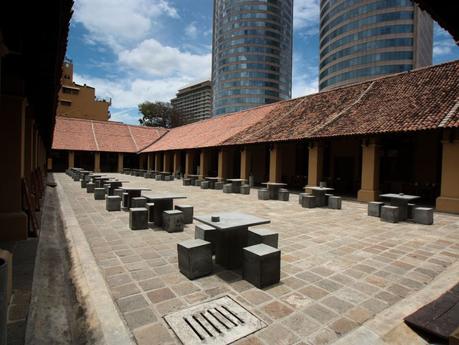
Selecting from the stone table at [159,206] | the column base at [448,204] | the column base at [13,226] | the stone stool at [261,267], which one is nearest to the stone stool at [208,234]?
the stone stool at [261,267]

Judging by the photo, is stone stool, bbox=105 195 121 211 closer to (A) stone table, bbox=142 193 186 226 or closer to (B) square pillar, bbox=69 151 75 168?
(A) stone table, bbox=142 193 186 226

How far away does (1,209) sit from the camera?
18.8 feet

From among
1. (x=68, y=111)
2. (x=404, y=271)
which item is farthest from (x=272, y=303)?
(x=68, y=111)

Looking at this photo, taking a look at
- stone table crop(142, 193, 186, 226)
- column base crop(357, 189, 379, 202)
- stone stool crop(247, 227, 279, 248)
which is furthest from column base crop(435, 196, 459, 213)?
stone table crop(142, 193, 186, 226)

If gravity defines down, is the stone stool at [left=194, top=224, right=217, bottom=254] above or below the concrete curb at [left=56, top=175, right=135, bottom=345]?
above

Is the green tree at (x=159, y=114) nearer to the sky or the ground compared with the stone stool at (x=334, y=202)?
nearer to the sky

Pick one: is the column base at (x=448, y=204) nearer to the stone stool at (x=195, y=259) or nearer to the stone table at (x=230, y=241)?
the stone table at (x=230, y=241)

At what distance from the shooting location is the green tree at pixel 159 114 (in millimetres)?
59938

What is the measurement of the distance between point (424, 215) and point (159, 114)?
190ft

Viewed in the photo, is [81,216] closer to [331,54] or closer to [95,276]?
[95,276]

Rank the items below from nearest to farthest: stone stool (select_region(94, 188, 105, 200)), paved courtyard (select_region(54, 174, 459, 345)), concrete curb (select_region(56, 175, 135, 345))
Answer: concrete curb (select_region(56, 175, 135, 345)) → paved courtyard (select_region(54, 174, 459, 345)) → stone stool (select_region(94, 188, 105, 200))

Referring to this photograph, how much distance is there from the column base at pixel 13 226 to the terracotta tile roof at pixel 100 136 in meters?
30.2

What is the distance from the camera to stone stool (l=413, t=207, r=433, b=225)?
844cm

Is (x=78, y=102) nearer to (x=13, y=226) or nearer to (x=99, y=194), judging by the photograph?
(x=99, y=194)
